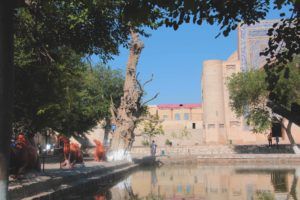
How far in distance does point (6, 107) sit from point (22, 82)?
6765mm

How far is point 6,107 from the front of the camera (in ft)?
18.5

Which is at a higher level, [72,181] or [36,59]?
[36,59]

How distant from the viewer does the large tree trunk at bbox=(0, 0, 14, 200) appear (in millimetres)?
5543

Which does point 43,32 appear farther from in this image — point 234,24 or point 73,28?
point 234,24

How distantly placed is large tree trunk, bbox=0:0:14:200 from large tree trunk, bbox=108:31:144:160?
20.9m

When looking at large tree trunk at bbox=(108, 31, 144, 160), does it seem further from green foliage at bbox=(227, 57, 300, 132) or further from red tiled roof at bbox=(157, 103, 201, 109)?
red tiled roof at bbox=(157, 103, 201, 109)

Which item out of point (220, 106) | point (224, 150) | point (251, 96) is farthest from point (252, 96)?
point (220, 106)

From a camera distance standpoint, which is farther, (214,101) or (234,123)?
(214,101)

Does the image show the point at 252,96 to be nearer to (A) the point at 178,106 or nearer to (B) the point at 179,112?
(B) the point at 179,112

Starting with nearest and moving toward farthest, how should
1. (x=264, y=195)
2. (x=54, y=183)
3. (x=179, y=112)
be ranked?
(x=264, y=195)
(x=54, y=183)
(x=179, y=112)

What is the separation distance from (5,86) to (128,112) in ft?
70.1

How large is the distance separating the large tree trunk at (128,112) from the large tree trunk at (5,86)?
20.9m

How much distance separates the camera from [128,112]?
26984mm

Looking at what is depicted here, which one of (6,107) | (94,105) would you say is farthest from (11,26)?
(94,105)
